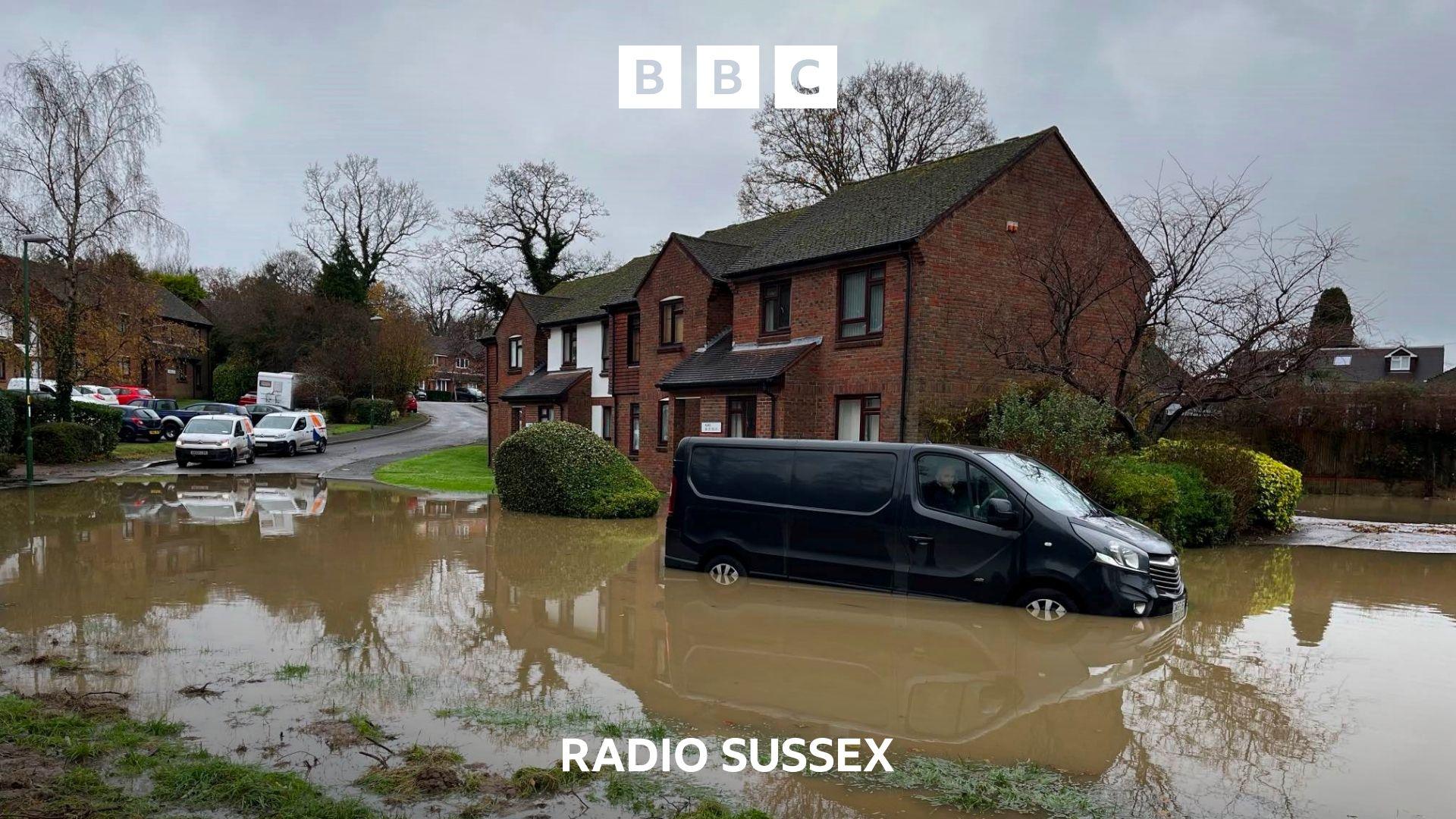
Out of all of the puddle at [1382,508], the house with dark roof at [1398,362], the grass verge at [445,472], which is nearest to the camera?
the puddle at [1382,508]

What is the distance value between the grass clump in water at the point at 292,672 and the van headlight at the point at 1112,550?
7.01 m

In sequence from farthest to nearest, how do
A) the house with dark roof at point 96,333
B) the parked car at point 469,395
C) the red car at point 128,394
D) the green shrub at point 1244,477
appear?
the parked car at point 469,395
the red car at point 128,394
the house with dark roof at point 96,333
the green shrub at point 1244,477

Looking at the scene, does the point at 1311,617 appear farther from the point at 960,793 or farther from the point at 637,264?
the point at 637,264

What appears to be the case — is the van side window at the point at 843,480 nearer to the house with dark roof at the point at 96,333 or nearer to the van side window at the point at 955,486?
the van side window at the point at 955,486

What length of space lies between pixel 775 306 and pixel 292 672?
17.1m

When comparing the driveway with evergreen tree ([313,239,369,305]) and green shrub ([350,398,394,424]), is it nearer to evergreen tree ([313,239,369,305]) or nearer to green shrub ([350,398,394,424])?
green shrub ([350,398,394,424])

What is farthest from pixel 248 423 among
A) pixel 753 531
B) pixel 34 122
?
pixel 753 531

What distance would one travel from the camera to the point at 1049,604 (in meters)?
9.15

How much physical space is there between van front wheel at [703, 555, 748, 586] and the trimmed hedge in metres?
27.0

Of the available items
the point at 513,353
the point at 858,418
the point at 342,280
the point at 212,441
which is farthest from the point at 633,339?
the point at 342,280

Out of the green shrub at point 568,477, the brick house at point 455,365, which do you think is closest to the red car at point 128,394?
the brick house at point 455,365

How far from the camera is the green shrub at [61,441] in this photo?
92.9 ft

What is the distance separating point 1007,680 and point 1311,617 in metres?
5.12

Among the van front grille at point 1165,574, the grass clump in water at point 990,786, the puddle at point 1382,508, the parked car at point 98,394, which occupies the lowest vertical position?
A: the puddle at point 1382,508
